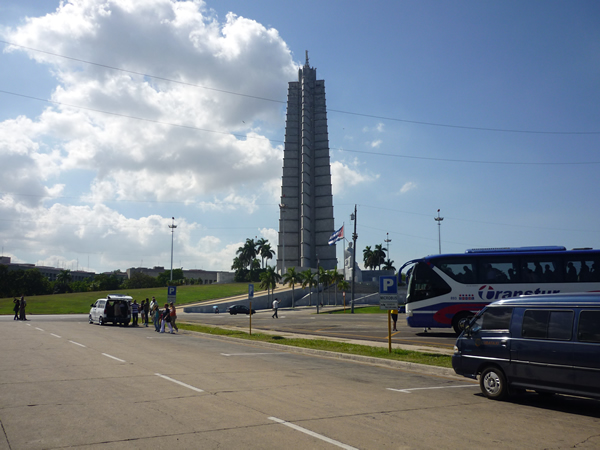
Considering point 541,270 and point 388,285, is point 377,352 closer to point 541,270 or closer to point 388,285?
point 388,285

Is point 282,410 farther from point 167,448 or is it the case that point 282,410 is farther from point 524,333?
point 524,333

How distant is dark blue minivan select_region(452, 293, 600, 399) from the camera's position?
25.9 ft

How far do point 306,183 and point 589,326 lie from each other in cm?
11030

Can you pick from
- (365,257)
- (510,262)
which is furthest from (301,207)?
(510,262)

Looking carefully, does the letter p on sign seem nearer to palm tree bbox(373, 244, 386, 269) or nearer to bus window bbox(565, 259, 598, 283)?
bus window bbox(565, 259, 598, 283)

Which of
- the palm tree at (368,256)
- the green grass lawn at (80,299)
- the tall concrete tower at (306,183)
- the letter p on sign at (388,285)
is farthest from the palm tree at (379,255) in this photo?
the letter p on sign at (388,285)

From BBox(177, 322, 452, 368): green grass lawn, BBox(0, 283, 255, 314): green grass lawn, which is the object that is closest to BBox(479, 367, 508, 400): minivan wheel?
BBox(177, 322, 452, 368): green grass lawn

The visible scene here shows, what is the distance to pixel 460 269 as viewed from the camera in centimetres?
2345

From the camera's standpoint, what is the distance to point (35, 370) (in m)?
11.9

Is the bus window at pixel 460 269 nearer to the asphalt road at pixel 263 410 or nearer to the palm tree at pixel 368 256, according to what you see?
the asphalt road at pixel 263 410

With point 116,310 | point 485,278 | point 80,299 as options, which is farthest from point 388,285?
point 80,299

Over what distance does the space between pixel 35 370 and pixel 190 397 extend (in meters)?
5.68

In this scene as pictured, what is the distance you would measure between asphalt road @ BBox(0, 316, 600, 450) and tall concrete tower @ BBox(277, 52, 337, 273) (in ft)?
334

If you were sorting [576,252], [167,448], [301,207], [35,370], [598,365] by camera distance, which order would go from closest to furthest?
[167,448]
[598,365]
[35,370]
[576,252]
[301,207]
